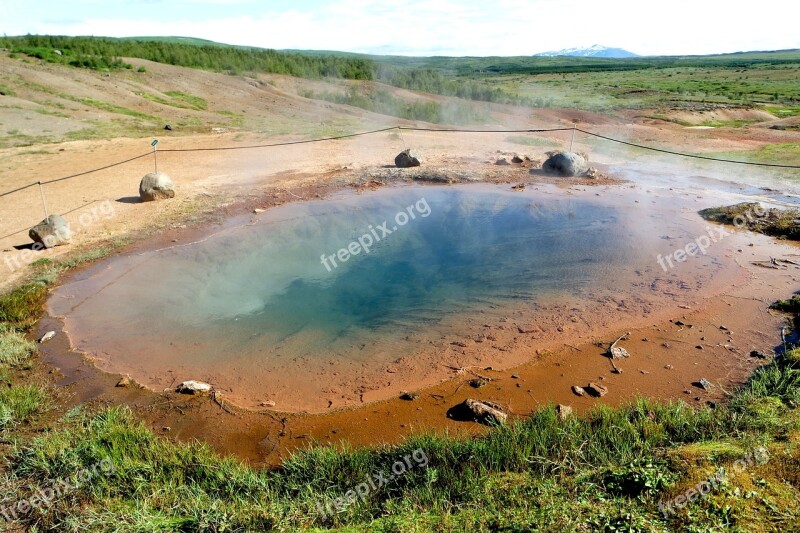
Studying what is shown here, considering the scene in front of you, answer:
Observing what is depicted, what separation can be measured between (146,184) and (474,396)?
963cm

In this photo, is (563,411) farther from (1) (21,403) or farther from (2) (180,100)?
(2) (180,100)

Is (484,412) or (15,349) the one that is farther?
(15,349)

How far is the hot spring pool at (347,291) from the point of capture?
587 centimetres

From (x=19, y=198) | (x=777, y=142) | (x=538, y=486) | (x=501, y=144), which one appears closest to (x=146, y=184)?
(x=19, y=198)

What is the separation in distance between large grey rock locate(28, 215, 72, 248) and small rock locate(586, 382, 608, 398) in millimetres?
9210

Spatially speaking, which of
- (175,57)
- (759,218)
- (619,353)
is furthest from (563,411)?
(175,57)

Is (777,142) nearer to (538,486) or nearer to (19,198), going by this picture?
(538,486)

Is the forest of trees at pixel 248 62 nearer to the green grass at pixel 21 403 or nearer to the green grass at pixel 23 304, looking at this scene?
the green grass at pixel 23 304

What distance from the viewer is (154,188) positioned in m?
11.4

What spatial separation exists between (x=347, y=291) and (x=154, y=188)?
641 cm

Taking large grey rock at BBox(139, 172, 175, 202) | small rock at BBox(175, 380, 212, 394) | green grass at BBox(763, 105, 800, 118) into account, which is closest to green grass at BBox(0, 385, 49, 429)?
small rock at BBox(175, 380, 212, 394)

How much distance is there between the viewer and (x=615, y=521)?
3211mm

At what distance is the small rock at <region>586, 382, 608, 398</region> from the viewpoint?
5219 mm

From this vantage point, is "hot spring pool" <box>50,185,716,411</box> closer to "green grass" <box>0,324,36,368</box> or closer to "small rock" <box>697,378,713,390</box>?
"green grass" <box>0,324,36,368</box>
